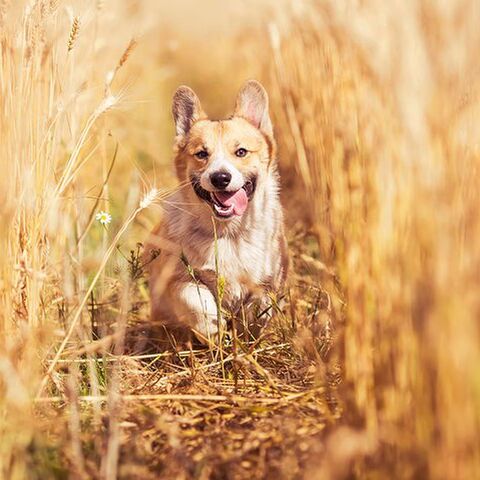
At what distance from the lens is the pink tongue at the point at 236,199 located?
4332 millimetres

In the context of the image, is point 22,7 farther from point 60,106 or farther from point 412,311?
point 412,311

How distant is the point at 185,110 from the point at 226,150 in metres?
0.49

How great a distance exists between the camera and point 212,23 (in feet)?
36.3

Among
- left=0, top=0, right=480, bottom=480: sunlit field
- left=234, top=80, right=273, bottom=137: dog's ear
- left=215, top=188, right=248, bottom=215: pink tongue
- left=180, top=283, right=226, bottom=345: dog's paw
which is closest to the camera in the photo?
left=0, top=0, right=480, bottom=480: sunlit field

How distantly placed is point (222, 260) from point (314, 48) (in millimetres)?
1867

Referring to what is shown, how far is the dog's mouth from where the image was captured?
14.1ft

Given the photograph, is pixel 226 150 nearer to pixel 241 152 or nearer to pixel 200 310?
pixel 241 152

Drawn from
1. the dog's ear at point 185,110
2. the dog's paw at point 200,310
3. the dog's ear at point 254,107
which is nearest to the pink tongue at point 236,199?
the dog's paw at point 200,310

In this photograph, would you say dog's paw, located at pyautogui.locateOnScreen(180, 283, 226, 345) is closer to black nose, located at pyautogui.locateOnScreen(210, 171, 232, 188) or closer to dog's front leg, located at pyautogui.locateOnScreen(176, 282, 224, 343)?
dog's front leg, located at pyautogui.locateOnScreen(176, 282, 224, 343)

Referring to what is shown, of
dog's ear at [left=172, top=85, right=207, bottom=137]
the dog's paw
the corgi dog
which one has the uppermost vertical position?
dog's ear at [left=172, top=85, right=207, bottom=137]

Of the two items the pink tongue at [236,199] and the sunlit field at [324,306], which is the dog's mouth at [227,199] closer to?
the pink tongue at [236,199]

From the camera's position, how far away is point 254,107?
4.85m

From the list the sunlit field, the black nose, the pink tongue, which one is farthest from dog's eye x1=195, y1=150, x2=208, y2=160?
the sunlit field

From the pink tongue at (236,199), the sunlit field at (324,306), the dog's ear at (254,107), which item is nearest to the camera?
the sunlit field at (324,306)
